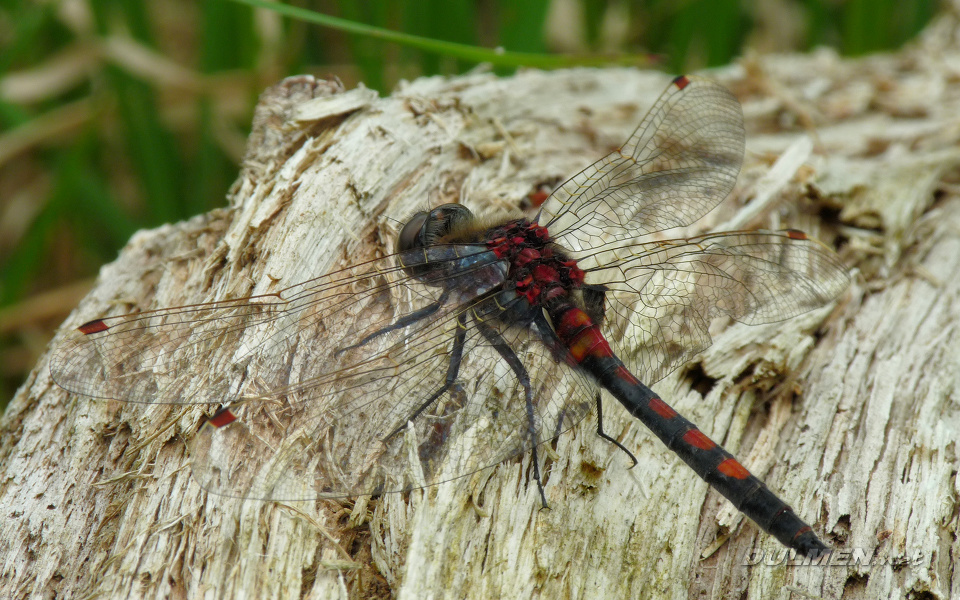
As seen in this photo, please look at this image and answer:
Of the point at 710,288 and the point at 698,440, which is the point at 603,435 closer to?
the point at 698,440

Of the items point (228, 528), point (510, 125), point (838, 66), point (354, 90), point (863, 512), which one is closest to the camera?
point (228, 528)

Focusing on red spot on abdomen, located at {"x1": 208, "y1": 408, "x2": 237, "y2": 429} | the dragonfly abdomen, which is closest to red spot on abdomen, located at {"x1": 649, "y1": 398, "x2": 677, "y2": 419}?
the dragonfly abdomen

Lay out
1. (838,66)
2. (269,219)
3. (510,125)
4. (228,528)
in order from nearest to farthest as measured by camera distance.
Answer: (228,528)
(269,219)
(510,125)
(838,66)

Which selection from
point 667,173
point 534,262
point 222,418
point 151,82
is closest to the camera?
point 222,418

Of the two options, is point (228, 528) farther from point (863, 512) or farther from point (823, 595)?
point (863, 512)

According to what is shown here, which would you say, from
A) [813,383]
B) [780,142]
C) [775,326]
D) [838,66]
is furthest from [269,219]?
[838,66]

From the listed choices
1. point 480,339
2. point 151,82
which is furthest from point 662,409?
point 151,82

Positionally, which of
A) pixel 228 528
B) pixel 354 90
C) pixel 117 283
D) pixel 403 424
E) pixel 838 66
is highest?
pixel 838 66

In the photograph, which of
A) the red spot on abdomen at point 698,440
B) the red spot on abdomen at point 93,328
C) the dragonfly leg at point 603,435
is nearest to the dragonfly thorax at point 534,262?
the dragonfly leg at point 603,435
